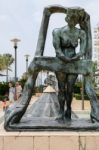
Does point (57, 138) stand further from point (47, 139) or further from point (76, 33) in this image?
point (76, 33)

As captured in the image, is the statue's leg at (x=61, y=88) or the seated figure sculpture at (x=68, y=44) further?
the statue's leg at (x=61, y=88)

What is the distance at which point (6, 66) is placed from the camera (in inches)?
3656

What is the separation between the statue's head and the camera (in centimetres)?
715

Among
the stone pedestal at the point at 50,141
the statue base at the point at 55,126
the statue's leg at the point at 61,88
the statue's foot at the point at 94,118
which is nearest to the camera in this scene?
the stone pedestal at the point at 50,141

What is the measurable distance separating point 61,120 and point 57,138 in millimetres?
932

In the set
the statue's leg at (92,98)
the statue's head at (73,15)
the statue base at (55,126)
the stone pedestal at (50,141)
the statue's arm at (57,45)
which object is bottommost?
the stone pedestal at (50,141)

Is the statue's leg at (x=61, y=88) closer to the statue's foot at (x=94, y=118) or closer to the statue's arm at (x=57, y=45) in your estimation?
the statue's arm at (x=57, y=45)

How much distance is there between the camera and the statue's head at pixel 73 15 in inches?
282

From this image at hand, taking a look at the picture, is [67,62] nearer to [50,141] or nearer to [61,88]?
[61,88]

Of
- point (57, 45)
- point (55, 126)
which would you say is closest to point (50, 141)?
point (55, 126)

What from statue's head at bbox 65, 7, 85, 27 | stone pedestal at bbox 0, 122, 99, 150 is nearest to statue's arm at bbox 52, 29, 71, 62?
statue's head at bbox 65, 7, 85, 27

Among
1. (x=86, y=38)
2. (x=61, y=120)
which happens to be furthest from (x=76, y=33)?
(x=61, y=120)

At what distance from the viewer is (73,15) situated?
7172 mm

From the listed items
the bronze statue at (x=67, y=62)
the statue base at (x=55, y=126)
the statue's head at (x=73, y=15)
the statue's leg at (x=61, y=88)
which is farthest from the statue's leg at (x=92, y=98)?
the statue's head at (x=73, y=15)
